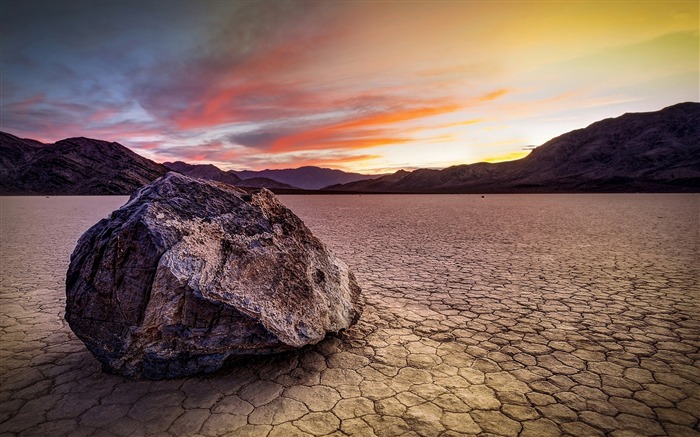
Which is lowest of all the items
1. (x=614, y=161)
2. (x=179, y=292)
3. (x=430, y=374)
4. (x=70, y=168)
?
(x=430, y=374)

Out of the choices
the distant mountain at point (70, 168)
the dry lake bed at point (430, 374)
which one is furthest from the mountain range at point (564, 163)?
the dry lake bed at point (430, 374)

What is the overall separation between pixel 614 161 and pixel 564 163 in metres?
16.6

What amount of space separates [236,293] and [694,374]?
4538mm

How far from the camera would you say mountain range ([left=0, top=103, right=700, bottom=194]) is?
288 feet

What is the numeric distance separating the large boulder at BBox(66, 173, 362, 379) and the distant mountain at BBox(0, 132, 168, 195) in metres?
108

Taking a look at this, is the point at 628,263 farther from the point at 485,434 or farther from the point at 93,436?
the point at 93,436

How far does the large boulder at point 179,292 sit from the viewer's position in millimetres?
3299

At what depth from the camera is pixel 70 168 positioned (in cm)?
9938

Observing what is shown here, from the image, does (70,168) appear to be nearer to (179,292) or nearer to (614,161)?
(179,292)

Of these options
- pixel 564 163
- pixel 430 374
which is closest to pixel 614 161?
pixel 564 163

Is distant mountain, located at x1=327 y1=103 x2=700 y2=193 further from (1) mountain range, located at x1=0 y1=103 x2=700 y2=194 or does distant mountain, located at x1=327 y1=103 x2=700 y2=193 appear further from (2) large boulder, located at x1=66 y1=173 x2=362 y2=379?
(2) large boulder, located at x1=66 y1=173 x2=362 y2=379

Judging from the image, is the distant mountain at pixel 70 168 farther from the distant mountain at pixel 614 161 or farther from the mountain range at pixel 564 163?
the distant mountain at pixel 614 161

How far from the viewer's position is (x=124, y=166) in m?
111

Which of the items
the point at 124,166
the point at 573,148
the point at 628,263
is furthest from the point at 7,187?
the point at 573,148
